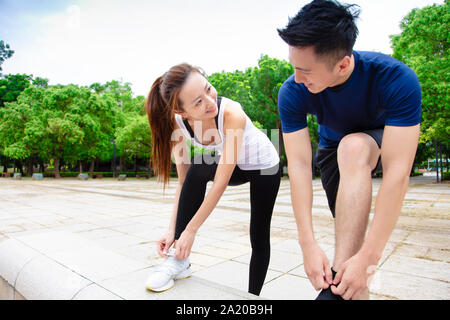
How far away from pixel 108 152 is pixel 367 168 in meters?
25.6

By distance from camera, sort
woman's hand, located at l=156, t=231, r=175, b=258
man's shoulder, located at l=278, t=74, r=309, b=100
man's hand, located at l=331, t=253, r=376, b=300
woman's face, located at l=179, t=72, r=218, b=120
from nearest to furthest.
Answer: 1. man's hand, located at l=331, t=253, r=376, b=300
2. man's shoulder, located at l=278, t=74, r=309, b=100
3. woman's face, located at l=179, t=72, r=218, b=120
4. woman's hand, located at l=156, t=231, r=175, b=258

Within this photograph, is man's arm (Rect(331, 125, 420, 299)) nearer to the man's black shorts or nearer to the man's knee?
the man's knee

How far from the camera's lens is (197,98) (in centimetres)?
154

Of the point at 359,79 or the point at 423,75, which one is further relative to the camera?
the point at 423,75

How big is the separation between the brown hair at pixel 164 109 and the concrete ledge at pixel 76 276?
633 mm

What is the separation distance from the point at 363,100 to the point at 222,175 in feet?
2.40

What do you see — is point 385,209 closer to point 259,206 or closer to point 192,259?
point 259,206

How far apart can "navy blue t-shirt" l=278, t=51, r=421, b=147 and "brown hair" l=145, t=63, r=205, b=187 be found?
502 millimetres

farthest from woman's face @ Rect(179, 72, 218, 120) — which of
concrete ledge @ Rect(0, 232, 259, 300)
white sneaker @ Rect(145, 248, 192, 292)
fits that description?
concrete ledge @ Rect(0, 232, 259, 300)

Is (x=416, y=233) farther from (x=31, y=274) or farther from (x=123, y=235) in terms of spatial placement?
(x=31, y=274)

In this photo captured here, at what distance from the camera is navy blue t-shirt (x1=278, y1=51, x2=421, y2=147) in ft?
3.79

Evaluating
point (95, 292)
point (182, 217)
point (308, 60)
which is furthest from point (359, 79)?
point (95, 292)
